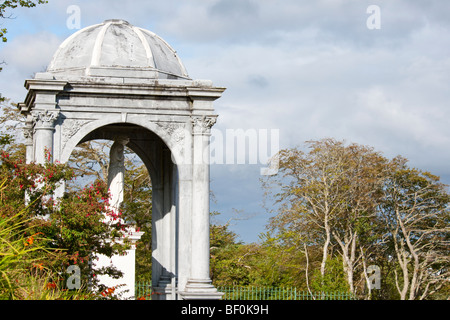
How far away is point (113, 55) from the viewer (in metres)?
23.8

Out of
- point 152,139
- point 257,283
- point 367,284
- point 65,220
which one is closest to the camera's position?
point 65,220

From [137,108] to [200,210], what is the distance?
3914mm

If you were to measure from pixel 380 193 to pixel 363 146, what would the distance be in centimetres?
286

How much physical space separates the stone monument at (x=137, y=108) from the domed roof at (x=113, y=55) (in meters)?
0.03

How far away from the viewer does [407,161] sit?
4122 cm

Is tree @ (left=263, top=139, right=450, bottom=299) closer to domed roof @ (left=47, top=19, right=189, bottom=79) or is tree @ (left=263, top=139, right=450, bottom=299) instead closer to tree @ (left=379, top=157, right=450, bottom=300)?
tree @ (left=379, top=157, right=450, bottom=300)

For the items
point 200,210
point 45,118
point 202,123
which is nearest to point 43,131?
point 45,118

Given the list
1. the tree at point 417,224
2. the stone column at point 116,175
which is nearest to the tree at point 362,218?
the tree at point 417,224

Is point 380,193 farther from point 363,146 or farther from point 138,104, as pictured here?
point 138,104

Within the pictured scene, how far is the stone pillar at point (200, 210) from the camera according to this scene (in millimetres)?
22703

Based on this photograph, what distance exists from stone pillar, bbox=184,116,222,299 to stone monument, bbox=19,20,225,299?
32mm

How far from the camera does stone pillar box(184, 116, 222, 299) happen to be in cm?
2270

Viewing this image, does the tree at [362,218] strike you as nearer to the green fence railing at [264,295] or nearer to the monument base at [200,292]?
the green fence railing at [264,295]
